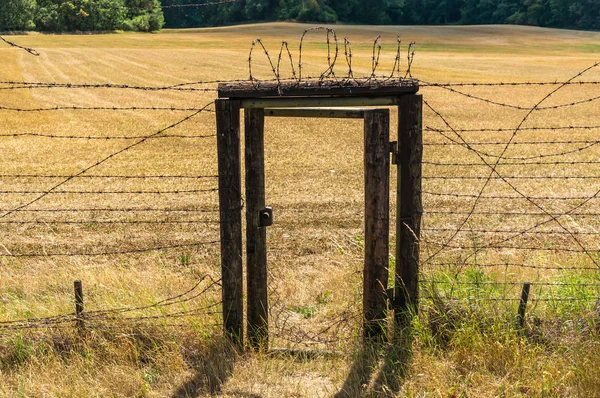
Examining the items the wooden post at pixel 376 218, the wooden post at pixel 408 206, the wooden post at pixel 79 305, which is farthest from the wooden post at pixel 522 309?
the wooden post at pixel 79 305

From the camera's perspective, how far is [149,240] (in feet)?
31.6

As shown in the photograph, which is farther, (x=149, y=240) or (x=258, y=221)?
(x=149, y=240)

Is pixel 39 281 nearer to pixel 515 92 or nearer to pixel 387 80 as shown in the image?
pixel 387 80

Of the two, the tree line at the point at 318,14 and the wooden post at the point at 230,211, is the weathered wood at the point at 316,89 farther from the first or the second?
the tree line at the point at 318,14

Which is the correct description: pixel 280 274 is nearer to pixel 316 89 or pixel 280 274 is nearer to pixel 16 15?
pixel 316 89

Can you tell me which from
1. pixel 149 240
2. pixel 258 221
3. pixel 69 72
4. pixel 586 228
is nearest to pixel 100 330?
pixel 258 221

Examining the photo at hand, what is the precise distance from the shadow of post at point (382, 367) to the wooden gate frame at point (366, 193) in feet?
0.37

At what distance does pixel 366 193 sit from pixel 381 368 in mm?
1175

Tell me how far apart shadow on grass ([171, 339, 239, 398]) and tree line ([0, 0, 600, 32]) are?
84422 millimetres

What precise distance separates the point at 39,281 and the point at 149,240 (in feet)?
9.83

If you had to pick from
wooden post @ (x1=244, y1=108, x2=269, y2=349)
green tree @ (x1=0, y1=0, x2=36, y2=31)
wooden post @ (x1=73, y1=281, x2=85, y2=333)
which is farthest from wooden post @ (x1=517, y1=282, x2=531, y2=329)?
green tree @ (x1=0, y1=0, x2=36, y2=31)

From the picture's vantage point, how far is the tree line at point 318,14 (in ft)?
291

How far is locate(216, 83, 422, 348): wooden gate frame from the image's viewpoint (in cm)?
485

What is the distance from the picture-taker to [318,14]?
4237 inches
